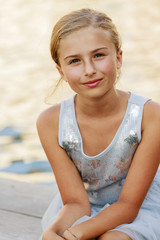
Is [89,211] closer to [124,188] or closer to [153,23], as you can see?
[124,188]

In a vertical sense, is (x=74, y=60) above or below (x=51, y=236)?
above

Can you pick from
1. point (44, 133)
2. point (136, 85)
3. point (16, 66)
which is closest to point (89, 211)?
point (44, 133)

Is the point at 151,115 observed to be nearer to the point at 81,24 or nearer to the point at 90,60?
the point at 90,60

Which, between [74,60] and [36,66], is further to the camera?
[36,66]

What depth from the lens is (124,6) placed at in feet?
27.0

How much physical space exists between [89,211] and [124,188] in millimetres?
201

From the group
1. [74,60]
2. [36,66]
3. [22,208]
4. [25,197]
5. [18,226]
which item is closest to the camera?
[74,60]

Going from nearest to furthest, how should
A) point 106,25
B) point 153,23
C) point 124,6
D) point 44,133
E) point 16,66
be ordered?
point 106,25 < point 44,133 < point 16,66 < point 153,23 < point 124,6

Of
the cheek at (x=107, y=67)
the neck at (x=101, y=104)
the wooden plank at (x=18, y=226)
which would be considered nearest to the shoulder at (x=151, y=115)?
the neck at (x=101, y=104)

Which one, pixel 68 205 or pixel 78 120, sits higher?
pixel 78 120

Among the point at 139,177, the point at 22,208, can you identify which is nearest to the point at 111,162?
the point at 139,177

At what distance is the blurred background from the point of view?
12.3ft

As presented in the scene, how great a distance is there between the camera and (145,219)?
1849 millimetres

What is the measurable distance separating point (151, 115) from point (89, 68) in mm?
336
